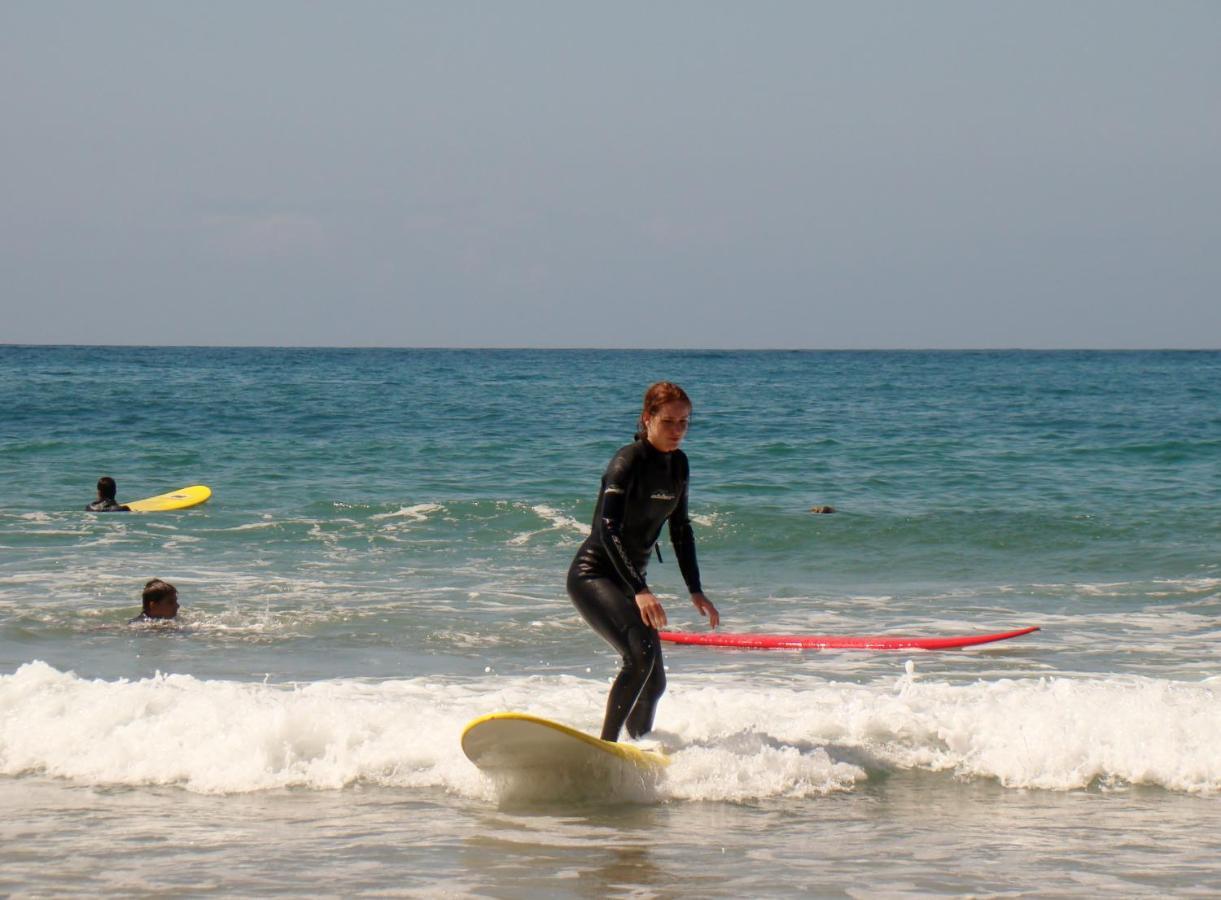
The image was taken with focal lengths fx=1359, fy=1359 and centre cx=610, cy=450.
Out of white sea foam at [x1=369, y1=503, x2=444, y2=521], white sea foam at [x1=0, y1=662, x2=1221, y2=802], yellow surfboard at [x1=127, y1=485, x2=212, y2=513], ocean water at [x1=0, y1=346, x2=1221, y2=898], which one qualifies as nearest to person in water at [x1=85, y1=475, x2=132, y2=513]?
yellow surfboard at [x1=127, y1=485, x2=212, y2=513]

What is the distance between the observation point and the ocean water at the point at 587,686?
5305 millimetres

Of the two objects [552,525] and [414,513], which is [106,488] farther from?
[552,525]

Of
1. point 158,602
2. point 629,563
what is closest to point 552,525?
point 158,602

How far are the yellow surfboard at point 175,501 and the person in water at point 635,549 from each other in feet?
41.0

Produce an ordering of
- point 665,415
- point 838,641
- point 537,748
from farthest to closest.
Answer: point 838,641 → point 537,748 → point 665,415

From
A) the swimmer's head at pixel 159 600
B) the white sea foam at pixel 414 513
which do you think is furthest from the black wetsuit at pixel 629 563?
the white sea foam at pixel 414 513

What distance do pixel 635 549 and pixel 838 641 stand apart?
15.0 ft

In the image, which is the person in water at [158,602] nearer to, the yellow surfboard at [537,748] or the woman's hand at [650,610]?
the yellow surfboard at [537,748]

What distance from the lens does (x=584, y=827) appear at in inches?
224

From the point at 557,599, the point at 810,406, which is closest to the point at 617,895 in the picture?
the point at 557,599

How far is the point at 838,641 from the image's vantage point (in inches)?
397

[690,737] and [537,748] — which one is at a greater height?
[537,748]

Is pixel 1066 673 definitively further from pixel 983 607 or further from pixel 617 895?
pixel 617 895

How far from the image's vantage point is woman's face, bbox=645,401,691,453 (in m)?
5.69
